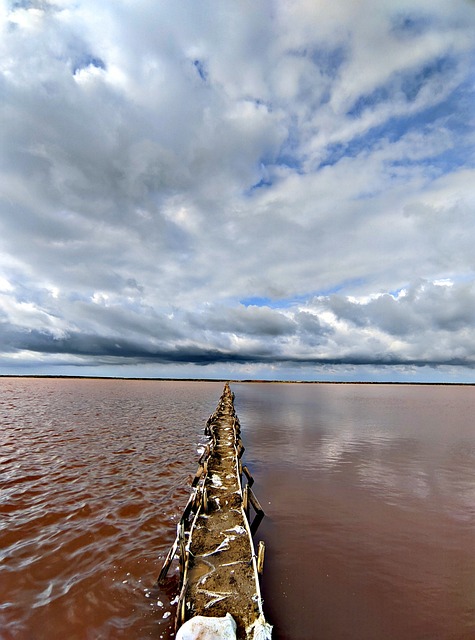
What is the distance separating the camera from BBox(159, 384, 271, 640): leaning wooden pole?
18.3 feet

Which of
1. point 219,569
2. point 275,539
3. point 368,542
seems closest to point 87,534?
point 219,569

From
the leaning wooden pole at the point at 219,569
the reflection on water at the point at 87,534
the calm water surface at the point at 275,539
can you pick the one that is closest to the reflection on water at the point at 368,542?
the calm water surface at the point at 275,539

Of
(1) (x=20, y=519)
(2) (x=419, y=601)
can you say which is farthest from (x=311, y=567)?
(1) (x=20, y=519)

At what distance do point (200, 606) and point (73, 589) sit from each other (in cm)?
368

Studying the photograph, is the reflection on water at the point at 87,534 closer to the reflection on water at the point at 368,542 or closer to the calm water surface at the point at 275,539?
the calm water surface at the point at 275,539

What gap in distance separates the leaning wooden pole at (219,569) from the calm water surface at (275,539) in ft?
2.95

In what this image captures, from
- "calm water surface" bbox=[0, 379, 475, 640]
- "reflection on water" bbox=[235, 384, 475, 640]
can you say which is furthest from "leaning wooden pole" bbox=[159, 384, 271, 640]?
"reflection on water" bbox=[235, 384, 475, 640]

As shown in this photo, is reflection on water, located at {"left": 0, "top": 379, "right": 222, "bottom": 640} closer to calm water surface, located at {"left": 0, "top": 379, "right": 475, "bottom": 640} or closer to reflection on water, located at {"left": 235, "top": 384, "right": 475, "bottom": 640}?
calm water surface, located at {"left": 0, "top": 379, "right": 475, "bottom": 640}

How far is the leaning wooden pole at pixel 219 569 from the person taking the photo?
557cm

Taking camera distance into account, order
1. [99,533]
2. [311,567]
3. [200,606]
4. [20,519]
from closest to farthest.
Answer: [200,606]
[311,567]
[99,533]
[20,519]

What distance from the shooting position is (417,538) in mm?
10930

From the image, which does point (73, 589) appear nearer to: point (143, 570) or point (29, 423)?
point (143, 570)

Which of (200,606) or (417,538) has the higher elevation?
(200,606)

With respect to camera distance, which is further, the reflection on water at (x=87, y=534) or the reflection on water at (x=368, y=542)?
the reflection on water at (x=368, y=542)
